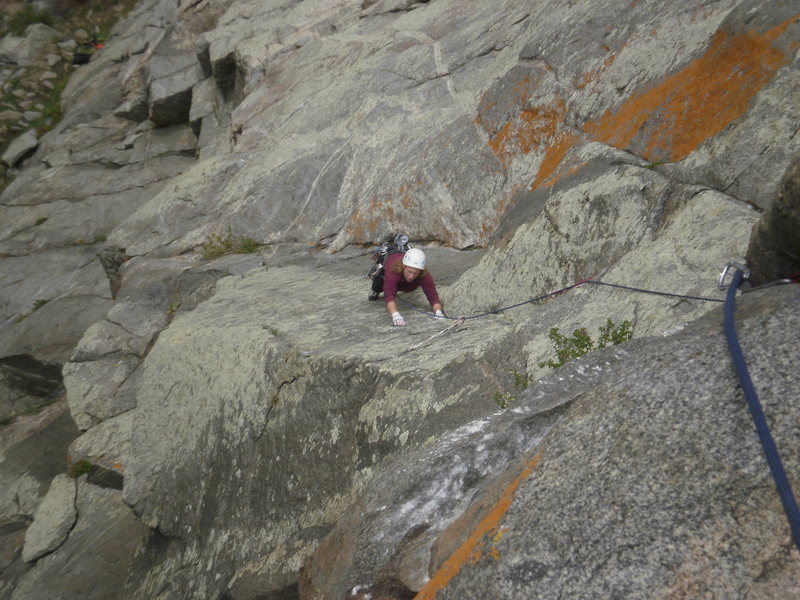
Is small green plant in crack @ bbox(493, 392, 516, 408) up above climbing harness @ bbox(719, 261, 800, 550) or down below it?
below

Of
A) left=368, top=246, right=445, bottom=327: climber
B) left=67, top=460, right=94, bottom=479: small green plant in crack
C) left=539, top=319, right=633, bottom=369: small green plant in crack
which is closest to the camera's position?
left=539, top=319, right=633, bottom=369: small green plant in crack

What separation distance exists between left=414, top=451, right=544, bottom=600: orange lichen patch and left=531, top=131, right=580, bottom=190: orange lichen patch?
6.04 meters

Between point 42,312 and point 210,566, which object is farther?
point 42,312

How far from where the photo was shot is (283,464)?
23.0ft

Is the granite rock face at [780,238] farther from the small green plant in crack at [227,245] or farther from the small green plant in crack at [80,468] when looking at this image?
the small green plant in crack at [80,468]

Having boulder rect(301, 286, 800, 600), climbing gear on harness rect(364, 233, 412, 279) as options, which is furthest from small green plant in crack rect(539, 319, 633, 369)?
A: climbing gear on harness rect(364, 233, 412, 279)

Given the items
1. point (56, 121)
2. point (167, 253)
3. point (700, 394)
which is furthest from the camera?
point (56, 121)

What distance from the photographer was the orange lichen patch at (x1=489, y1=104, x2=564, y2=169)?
9711 mm

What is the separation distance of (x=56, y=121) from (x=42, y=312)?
13.9m

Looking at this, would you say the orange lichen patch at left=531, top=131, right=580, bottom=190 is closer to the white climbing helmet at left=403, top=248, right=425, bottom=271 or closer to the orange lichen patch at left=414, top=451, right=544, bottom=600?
the white climbing helmet at left=403, top=248, right=425, bottom=271

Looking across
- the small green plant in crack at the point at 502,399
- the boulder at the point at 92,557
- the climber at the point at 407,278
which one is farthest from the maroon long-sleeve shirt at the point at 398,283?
the boulder at the point at 92,557

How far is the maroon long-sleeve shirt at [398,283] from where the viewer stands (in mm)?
8336

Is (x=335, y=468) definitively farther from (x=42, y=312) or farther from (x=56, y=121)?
(x=56, y=121)

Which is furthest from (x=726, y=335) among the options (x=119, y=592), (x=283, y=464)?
(x=119, y=592)
